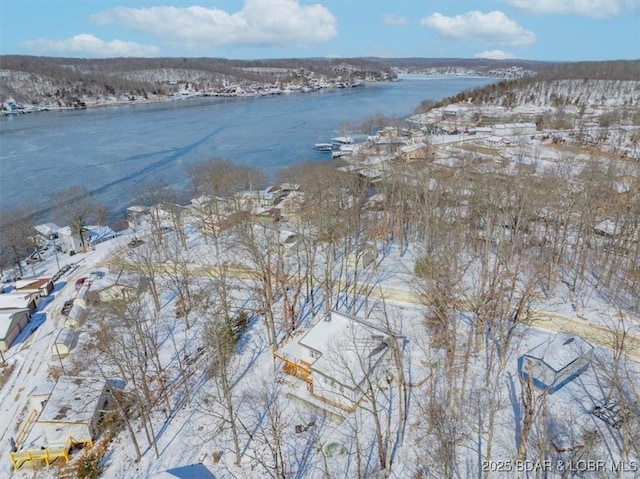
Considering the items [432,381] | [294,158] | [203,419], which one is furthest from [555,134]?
[203,419]

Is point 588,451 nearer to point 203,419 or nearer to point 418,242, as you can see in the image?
point 203,419

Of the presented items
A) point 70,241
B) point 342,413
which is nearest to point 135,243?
A: point 70,241

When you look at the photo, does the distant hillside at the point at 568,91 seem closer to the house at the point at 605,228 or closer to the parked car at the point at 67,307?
the house at the point at 605,228

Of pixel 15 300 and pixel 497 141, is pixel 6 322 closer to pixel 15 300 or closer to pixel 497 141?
pixel 15 300

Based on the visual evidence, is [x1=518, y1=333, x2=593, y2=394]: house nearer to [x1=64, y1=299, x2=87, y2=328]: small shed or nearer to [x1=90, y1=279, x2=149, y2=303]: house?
[x1=90, y1=279, x2=149, y2=303]: house

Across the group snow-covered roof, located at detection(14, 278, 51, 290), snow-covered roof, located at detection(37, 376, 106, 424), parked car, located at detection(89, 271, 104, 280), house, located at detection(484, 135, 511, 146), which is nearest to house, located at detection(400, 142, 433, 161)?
house, located at detection(484, 135, 511, 146)

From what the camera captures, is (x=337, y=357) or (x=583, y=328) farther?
(x=583, y=328)

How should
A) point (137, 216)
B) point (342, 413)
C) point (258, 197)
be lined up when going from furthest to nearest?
point (137, 216) < point (258, 197) < point (342, 413)

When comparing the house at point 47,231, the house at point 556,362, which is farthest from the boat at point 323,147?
the house at point 556,362
